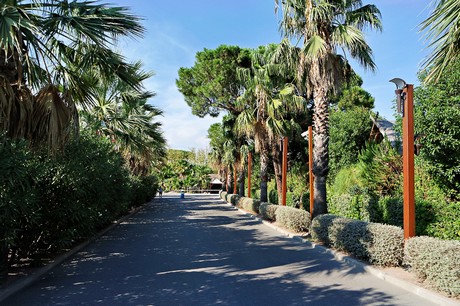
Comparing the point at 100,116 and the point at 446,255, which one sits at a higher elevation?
the point at 100,116

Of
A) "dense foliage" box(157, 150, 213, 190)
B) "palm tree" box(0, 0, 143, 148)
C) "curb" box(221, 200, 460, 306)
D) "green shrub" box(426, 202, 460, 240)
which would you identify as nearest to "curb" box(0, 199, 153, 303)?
"palm tree" box(0, 0, 143, 148)

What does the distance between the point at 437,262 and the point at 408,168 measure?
2275 millimetres

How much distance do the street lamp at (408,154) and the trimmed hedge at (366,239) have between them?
0.31m

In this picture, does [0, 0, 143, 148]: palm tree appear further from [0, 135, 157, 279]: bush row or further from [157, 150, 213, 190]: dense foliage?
[157, 150, 213, 190]: dense foliage

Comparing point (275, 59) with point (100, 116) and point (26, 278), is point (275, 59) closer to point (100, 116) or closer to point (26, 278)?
point (100, 116)

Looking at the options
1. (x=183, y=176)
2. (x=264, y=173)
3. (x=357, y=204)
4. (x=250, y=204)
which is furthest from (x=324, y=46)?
(x=183, y=176)

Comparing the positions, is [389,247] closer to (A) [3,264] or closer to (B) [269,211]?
(A) [3,264]

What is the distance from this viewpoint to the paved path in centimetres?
589

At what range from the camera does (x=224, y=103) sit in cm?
2653

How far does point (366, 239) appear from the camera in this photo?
328 inches

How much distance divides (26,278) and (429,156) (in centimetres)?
957

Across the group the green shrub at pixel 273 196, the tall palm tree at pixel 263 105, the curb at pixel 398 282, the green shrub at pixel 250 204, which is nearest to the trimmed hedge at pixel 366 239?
the curb at pixel 398 282

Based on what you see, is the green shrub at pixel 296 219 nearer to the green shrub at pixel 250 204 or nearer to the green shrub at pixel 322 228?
Result: the green shrub at pixel 322 228

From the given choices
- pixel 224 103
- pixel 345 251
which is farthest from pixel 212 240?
pixel 224 103
